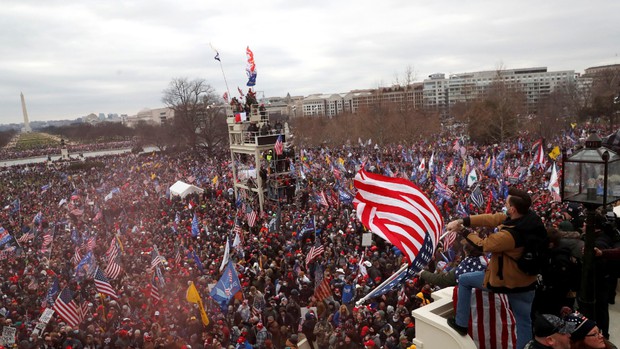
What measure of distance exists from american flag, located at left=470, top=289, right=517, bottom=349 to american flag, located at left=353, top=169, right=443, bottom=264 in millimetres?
1045

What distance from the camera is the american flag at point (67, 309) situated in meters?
10.8

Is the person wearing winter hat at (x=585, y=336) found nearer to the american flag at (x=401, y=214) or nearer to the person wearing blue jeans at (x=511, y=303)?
the person wearing blue jeans at (x=511, y=303)

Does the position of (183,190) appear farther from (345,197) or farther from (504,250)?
(504,250)

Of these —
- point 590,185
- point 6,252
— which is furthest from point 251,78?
point 590,185

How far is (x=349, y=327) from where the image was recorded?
8.69 metres

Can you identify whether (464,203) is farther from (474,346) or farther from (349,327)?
(474,346)

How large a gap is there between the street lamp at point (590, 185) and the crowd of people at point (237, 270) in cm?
41

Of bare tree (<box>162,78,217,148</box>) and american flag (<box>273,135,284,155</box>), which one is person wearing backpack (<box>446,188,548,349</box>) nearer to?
american flag (<box>273,135,284,155</box>)

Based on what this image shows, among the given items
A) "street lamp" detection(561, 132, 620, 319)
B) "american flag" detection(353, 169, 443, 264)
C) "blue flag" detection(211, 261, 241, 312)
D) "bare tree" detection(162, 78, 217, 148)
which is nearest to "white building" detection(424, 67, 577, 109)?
"bare tree" detection(162, 78, 217, 148)

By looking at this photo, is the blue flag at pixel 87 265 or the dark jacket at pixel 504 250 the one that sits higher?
the dark jacket at pixel 504 250

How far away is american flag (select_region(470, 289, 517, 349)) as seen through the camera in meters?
4.63

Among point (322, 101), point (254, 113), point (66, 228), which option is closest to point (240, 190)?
point (254, 113)

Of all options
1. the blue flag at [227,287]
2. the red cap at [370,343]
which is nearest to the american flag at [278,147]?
the blue flag at [227,287]

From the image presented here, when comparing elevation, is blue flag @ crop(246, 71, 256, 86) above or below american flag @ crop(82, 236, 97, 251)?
above
